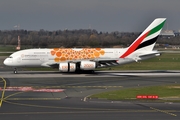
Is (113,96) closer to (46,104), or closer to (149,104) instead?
(149,104)

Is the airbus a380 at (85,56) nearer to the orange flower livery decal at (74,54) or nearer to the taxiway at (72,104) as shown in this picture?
the orange flower livery decal at (74,54)

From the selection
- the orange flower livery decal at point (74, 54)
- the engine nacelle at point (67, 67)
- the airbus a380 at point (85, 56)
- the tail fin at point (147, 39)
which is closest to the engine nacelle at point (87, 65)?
Answer: the airbus a380 at point (85, 56)

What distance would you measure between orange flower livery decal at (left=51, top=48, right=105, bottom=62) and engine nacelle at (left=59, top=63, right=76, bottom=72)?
2.44 m

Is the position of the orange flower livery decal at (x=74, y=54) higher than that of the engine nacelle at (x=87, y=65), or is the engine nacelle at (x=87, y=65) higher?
the orange flower livery decal at (x=74, y=54)

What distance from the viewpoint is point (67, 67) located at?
60094 mm

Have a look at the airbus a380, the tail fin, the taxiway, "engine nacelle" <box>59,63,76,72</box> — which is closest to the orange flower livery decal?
the airbus a380

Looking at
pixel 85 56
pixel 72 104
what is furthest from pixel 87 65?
pixel 72 104

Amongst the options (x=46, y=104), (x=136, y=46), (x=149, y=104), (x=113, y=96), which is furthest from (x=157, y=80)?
(x=46, y=104)

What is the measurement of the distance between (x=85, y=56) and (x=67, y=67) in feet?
14.9

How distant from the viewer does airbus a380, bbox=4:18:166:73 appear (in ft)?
202

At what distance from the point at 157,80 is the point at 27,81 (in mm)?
18269

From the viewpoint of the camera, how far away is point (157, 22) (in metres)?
64.4

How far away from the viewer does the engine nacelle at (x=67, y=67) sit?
197 feet

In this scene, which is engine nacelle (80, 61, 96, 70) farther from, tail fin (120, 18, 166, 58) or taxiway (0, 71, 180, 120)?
taxiway (0, 71, 180, 120)
